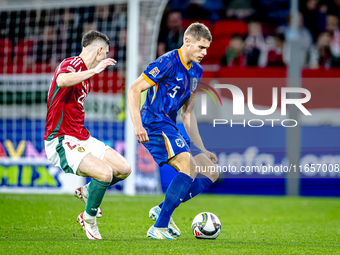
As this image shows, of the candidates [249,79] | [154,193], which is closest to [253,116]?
[249,79]

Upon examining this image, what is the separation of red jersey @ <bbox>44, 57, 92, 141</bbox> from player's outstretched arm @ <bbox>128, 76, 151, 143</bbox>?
0.61 meters

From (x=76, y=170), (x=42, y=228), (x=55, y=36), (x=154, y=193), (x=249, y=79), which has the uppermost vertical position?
(x=55, y=36)

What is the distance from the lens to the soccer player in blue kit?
15.0 feet

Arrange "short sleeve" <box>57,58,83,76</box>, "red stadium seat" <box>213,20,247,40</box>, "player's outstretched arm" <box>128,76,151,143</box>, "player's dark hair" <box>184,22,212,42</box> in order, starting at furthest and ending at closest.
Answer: "red stadium seat" <box>213,20,247,40</box>, "player's dark hair" <box>184,22,212,42</box>, "short sleeve" <box>57,58,83,76</box>, "player's outstretched arm" <box>128,76,151,143</box>

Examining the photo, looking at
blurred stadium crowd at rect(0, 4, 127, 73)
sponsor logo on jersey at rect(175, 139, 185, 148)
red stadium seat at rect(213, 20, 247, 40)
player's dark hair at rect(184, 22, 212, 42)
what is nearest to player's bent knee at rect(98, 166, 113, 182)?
sponsor logo on jersey at rect(175, 139, 185, 148)

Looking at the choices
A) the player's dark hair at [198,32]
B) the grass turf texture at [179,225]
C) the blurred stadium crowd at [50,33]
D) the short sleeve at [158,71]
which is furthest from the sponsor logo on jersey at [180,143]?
the blurred stadium crowd at [50,33]

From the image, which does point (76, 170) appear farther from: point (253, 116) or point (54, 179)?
point (253, 116)

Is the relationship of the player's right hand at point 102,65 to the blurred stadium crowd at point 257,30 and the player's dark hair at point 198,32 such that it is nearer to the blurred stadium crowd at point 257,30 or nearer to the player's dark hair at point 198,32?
the player's dark hair at point 198,32

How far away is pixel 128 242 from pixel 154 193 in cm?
567

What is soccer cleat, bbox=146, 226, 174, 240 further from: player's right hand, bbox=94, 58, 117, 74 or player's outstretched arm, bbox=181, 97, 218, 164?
player's right hand, bbox=94, 58, 117, 74

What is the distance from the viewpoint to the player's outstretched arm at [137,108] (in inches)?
174

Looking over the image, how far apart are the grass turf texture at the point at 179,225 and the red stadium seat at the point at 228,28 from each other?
4913 millimetres

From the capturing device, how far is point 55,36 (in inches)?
432

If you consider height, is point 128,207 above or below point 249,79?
below
